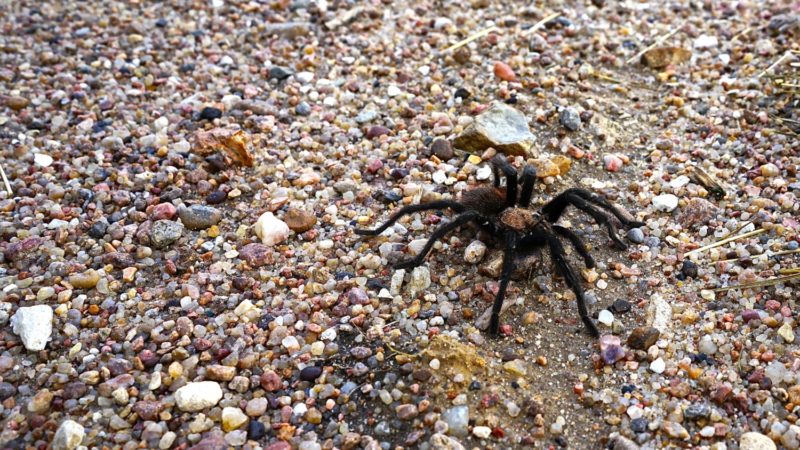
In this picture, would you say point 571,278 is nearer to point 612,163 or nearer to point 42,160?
point 612,163

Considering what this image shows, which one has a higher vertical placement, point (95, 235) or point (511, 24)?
point (511, 24)

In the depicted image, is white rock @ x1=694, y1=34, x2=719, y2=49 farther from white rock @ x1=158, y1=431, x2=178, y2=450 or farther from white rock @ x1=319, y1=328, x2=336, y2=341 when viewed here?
white rock @ x1=158, y1=431, x2=178, y2=450

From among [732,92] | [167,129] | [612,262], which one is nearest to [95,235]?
[167,129]

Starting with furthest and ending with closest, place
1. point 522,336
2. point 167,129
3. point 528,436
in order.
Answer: point 167,129
point 522,336
point 528,436

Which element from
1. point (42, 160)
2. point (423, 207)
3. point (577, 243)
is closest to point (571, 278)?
point (577, 243)

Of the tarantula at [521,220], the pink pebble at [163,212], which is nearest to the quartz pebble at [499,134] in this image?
the tarantula at [521,220]

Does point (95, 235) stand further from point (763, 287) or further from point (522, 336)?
point (763, 287)

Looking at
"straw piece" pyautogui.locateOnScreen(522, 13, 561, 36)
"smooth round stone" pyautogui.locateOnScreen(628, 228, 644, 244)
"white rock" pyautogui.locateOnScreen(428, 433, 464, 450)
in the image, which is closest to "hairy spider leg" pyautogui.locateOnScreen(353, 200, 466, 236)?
"smooth round stone" pyautogui.locateOnScreen(628, 228, 644, 244)
